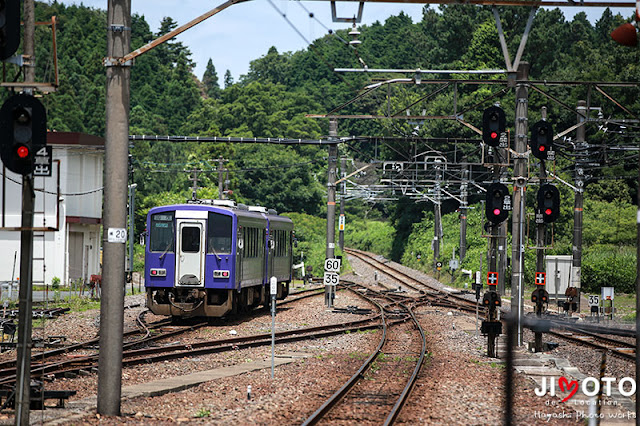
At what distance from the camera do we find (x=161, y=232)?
25.4m

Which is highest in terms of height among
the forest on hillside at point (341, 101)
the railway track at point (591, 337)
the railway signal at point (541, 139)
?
the forest on hillside at point (341, 101)

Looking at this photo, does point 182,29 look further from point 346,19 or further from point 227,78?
point 227,78

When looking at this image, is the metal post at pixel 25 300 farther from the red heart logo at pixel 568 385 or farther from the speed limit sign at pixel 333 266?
the speed limit sign at pixel 333 266

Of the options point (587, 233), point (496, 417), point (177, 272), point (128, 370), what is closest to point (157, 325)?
point (177, 272)

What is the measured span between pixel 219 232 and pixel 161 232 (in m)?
1.62

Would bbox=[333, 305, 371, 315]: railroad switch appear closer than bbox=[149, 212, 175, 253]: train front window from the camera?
No

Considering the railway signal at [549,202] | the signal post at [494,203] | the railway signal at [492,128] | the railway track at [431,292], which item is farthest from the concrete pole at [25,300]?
the railway track at [431,292]

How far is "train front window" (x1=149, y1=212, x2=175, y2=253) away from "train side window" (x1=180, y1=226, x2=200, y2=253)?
31 cm

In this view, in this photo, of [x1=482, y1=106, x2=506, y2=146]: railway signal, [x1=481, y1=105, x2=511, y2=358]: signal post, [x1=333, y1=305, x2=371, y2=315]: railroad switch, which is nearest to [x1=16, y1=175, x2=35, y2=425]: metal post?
[x1=481, y1=105, x2=511, y2=358]: signal post

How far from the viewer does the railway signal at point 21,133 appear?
10.4 meters

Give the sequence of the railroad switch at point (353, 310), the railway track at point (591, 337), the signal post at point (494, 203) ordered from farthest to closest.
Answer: the railroad switch at point (353, 310) < the signal post at point (494, 203) < the railway track at point (591, 337)

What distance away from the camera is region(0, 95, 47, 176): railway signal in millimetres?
10352

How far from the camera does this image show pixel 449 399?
1390 cm

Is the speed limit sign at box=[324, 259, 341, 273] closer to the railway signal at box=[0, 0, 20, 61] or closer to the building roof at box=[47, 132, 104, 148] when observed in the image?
the building roof at box=[47, 132, 104, 148]
